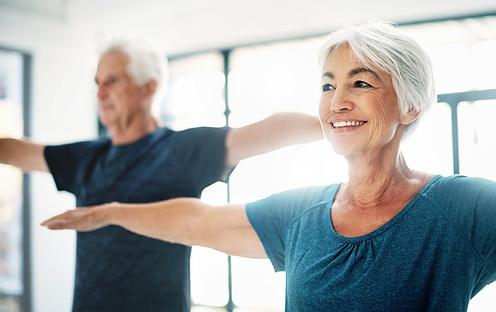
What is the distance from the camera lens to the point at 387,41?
108 centimetres

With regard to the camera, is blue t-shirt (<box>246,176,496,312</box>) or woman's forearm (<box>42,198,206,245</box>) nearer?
blue t-shirt (<box>246,176,496,312</box>)

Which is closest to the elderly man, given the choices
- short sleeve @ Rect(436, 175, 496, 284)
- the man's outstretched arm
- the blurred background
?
the man's outstretched arm

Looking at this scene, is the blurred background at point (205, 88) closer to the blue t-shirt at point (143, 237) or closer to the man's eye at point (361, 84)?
the blue t-shirt at point (143, 237)

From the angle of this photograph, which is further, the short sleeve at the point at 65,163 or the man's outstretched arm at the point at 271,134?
the short sleeve at the point at 65,163

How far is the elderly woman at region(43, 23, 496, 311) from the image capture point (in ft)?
3.17

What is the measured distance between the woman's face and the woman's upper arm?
35cm

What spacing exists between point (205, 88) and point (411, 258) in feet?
12.8

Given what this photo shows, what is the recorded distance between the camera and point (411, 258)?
99 cm

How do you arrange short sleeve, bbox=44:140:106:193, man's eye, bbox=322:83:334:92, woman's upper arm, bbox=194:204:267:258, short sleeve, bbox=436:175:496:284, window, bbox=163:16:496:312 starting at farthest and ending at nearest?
window, bbox=163:16:496:312
short sleeve, bbox=44:140:106:193
woman's upper arm, bbox=194:204:267:258
man's eye, bbox=322:83:334:92
short sleeve, bbox=436:175:496:284

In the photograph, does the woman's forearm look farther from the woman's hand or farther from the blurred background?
the blurred background

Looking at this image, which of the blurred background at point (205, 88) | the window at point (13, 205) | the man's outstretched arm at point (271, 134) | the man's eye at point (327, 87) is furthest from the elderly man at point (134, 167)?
the window at point (13, 205)

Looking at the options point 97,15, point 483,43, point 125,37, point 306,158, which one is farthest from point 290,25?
point 125,37

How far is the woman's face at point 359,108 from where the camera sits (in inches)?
43.6

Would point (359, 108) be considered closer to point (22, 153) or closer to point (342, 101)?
point (342, 101)
